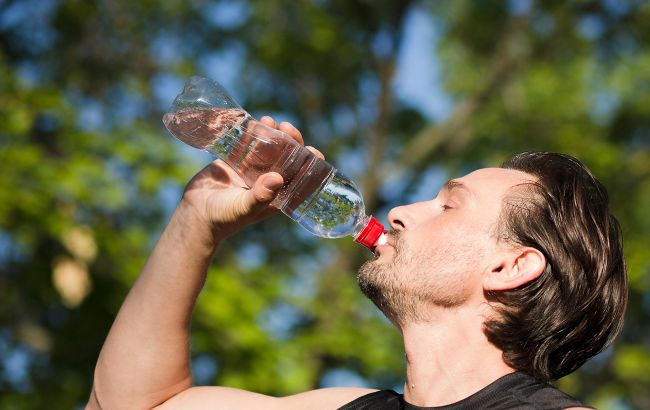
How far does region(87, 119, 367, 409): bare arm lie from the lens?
2709mm

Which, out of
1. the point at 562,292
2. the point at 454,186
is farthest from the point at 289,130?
the point at 562,292

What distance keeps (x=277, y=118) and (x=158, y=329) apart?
8495 mm

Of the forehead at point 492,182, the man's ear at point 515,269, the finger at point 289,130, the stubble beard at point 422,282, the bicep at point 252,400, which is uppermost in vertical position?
the forehead at point 492,182

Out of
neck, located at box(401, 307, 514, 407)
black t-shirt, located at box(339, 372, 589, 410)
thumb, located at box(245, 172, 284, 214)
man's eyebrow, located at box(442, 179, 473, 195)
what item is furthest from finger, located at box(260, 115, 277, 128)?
black t-shirt, located at box(339, 372, 589, 410)

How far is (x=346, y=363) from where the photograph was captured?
931 centimetres

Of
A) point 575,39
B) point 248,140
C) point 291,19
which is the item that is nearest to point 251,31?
point 291,19

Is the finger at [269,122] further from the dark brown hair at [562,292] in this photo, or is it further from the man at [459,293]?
the dark brown hair at [562,292]

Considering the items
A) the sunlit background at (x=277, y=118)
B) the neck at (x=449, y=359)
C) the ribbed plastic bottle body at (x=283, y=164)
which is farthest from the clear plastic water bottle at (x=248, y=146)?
the sunlit background at (x=277, y=118)

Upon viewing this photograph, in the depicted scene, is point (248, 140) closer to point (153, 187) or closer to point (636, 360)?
point (153, 187)

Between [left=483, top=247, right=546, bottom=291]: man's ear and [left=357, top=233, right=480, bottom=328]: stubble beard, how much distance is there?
0.21ft

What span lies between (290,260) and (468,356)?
373 inches

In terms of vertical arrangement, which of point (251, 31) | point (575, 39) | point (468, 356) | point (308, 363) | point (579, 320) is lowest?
point (308, 363)

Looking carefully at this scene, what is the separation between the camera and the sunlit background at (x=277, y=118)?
296 inches

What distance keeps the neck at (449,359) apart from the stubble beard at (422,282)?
4 cm
